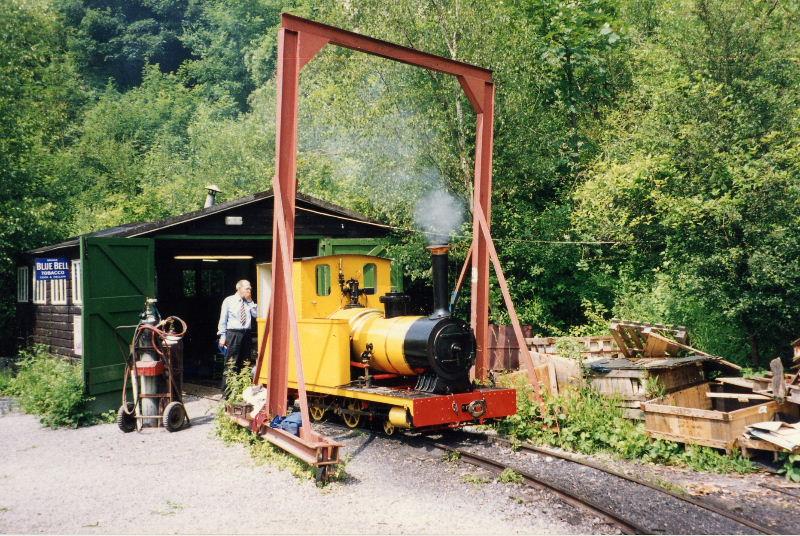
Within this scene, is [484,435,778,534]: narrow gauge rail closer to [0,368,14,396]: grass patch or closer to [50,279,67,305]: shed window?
[50,279,67,305]: shed window

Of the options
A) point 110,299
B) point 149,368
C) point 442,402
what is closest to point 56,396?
point 110,299

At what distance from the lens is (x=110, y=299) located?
1072cm

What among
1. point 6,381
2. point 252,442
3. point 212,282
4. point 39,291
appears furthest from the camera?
point 212,282

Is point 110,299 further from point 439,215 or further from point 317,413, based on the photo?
point 439,215

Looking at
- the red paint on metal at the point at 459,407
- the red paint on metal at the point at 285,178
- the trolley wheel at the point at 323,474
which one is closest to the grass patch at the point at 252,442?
the trolley wheel at the point at 323,474

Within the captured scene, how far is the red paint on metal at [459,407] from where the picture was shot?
7566 mm

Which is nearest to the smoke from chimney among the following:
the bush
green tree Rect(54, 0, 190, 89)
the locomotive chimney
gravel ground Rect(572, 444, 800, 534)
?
the locomotive chimney

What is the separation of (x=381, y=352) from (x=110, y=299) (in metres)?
4.97

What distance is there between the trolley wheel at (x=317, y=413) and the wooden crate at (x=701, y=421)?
4469 millimetres

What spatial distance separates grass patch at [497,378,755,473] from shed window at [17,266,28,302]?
41.0 feet

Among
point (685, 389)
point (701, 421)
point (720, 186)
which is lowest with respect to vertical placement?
point (701, 421)

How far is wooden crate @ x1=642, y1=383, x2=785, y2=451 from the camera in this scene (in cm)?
732

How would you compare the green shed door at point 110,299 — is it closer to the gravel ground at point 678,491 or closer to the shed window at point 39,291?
the shed window at point 39,291

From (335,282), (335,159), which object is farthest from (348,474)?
(335,159)
